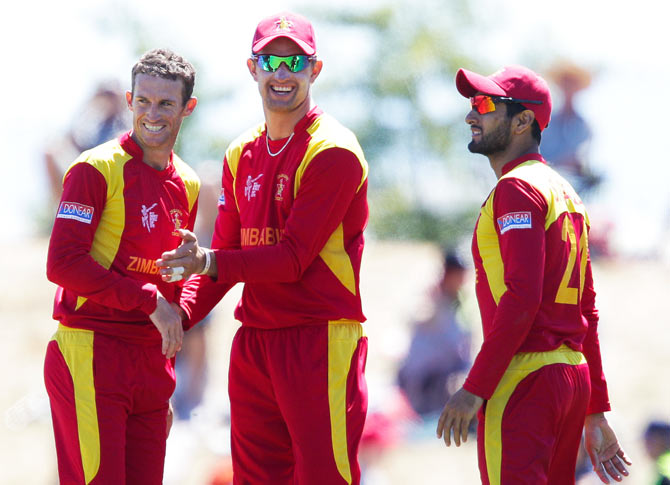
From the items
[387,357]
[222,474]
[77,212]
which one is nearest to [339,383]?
[77,212]

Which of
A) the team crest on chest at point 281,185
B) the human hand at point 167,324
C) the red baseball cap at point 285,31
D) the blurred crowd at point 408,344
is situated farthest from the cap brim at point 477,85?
the blurred crowd at point 408,344

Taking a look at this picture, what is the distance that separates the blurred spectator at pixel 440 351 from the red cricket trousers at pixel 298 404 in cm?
439

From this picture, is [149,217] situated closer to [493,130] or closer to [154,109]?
[154,109]

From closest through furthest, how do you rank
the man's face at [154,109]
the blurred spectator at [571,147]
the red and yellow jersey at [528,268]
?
the red and yellow jersey at [528,268], the man's face at [154,109], the blurred spectator at [571,147]

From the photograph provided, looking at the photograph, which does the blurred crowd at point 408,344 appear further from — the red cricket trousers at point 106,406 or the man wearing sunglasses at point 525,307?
the man wearing sunglasses at point 525,307

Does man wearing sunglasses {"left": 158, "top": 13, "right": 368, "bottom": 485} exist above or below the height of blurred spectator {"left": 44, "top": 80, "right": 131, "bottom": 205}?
below

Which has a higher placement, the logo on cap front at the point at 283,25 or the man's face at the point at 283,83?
the logo on cap front at the point at 283,25

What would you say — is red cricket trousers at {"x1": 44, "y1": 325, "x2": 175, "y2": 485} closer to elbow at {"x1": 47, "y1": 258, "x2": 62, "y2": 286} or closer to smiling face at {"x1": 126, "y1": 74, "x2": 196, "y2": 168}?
elbow at {"x1": 47, "y1": 258, "x2": 62, "y2": 286}

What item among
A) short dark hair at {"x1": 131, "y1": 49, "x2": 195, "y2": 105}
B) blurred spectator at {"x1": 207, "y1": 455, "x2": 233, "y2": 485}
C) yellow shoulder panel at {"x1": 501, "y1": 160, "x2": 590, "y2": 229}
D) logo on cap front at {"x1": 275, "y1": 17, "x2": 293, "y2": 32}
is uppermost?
logo on cap front at {"x1": 275, "y1": 17, "x2": 293, "y2": 32}

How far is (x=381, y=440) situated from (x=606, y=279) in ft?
23.3

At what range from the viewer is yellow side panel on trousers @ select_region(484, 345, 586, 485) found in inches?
169

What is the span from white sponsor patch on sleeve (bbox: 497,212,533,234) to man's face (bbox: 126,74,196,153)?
5.52 feet

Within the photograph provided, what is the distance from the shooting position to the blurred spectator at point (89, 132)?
798 cm

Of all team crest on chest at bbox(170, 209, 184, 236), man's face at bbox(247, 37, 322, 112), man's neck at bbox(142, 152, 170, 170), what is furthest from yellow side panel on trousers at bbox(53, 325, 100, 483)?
man's face at bbox(247, 37, 322, 112)
